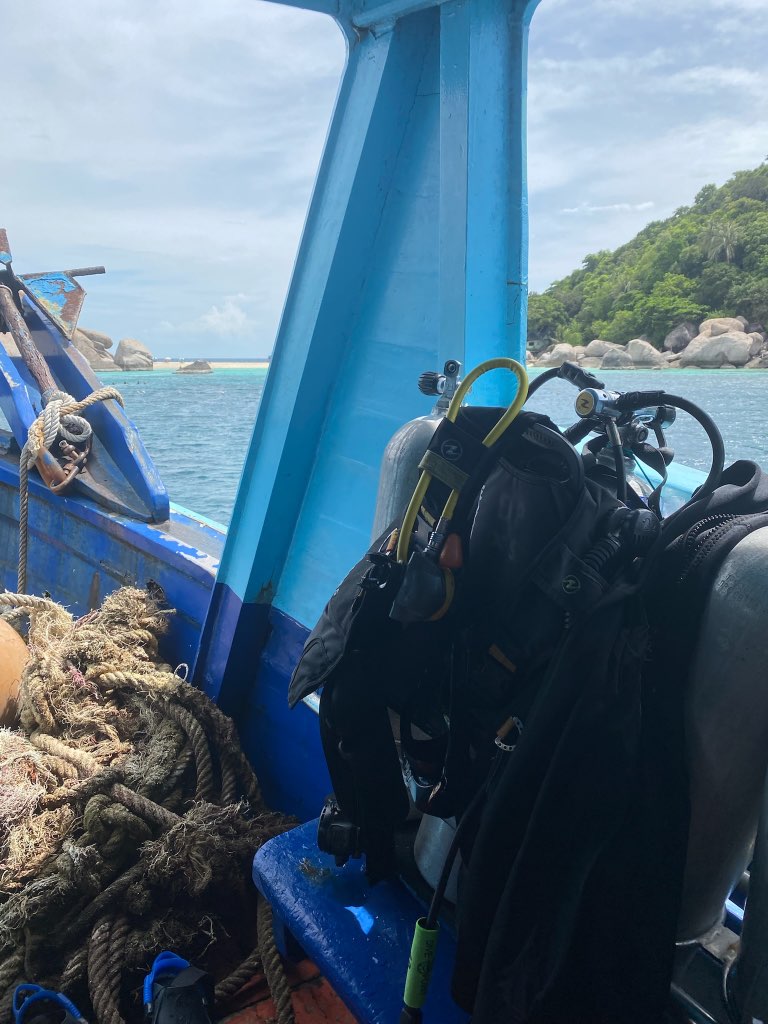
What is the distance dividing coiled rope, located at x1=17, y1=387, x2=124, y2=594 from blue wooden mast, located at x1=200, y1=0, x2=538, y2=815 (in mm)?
1562

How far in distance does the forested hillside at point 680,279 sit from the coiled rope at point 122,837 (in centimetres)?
622

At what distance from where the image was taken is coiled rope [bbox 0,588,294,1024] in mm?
1694

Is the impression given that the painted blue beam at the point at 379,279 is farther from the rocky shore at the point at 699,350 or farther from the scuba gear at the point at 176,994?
Answer: the rocky shore at the point at 699,350

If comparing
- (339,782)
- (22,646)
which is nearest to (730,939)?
(339,782)

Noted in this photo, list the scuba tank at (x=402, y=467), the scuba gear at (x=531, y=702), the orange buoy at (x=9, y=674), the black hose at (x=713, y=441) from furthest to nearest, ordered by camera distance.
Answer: the orange buoy at (x=9, y=674)
the scuba tank at (x=402, y=467)
the black hose at (x=713, y=441)
the scuba gear at (x=531, y=702)

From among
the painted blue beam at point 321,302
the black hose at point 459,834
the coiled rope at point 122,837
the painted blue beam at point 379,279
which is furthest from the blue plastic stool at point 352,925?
the painted blue beam at point 321,302

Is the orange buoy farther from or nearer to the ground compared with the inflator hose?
nearer to the ground

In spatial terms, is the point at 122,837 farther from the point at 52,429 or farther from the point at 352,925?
the point at 52,429

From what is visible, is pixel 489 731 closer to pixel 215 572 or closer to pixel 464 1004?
pixel 464 1004

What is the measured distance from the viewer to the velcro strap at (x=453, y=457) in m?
1.01

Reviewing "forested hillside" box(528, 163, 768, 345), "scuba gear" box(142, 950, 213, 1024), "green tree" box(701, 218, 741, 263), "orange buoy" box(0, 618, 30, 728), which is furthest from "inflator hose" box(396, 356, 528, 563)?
"green tree" box(701, 218, 741, 263)

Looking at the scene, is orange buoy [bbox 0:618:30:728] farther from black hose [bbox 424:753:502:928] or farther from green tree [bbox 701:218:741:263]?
green tree [bbox 701:218:741:263]

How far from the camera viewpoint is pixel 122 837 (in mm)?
1895

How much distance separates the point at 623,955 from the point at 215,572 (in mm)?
2107
